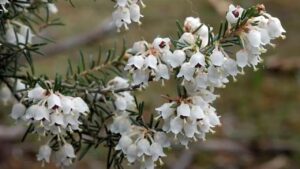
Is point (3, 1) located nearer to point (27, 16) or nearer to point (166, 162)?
point (27, 16)

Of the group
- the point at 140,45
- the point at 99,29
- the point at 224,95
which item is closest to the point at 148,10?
the point at 99,29

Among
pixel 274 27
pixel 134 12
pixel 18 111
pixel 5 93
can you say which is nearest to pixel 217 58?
pixel 274 27

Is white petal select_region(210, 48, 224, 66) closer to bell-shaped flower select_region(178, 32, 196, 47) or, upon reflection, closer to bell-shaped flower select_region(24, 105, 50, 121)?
bell-shaped flower select_region(178, 32, 196, 47)

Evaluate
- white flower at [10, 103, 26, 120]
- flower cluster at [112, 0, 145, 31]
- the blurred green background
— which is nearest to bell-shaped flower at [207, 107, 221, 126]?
flower cluster at [112, 0, 145, 31]

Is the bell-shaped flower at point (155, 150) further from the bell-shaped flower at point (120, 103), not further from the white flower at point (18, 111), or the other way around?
the white flower at point (18, 111)

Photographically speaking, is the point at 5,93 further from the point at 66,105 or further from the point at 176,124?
the point at 176,124

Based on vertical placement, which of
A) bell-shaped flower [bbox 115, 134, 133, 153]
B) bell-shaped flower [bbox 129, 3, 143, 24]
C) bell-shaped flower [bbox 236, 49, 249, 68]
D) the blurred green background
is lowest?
bell-shaped flower [bbox 115, 134, 133, 153]
